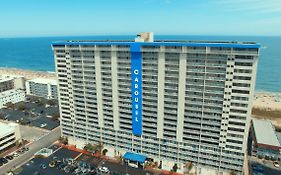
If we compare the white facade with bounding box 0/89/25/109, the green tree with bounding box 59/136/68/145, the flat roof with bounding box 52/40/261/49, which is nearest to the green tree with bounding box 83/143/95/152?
the green tree with bounding box 59/136/68/145

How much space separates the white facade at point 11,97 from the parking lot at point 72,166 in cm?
8186

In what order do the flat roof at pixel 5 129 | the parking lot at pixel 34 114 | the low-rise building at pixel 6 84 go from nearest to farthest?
1. the flat roof at pixel 5 129
2. the parking lot at pixel 34 114
3. the low-rise building at pixel 6 84

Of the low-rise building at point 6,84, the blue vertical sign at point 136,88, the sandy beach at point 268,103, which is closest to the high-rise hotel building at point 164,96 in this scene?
the blue vertical sign at point 136,88

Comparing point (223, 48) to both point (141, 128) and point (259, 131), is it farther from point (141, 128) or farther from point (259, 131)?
point (259, 131)

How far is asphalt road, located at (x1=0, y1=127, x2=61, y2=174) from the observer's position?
94.4 m

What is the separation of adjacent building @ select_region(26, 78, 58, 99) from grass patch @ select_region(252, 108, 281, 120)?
137568mm

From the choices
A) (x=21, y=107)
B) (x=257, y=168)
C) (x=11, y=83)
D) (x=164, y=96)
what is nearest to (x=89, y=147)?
(x=164, y=96)

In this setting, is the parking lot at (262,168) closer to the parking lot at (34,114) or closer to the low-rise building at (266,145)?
the low-rise building at (266,145)

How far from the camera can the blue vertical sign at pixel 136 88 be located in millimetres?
86750

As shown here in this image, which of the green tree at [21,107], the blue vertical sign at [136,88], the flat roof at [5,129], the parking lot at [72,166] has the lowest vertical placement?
the parking lot at [72,166]

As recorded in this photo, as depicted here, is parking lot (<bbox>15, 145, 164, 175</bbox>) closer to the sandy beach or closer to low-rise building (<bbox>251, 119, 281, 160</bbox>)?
low-rise building (<bbox>251, 119, 281, 160</bbox>)

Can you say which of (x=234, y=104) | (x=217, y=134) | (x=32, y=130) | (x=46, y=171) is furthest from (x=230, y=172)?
(x=32, y=130)

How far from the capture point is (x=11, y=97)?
169m

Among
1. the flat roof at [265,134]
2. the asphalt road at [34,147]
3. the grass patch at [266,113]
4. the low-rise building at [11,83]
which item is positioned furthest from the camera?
the low-rise building at [11,83]
